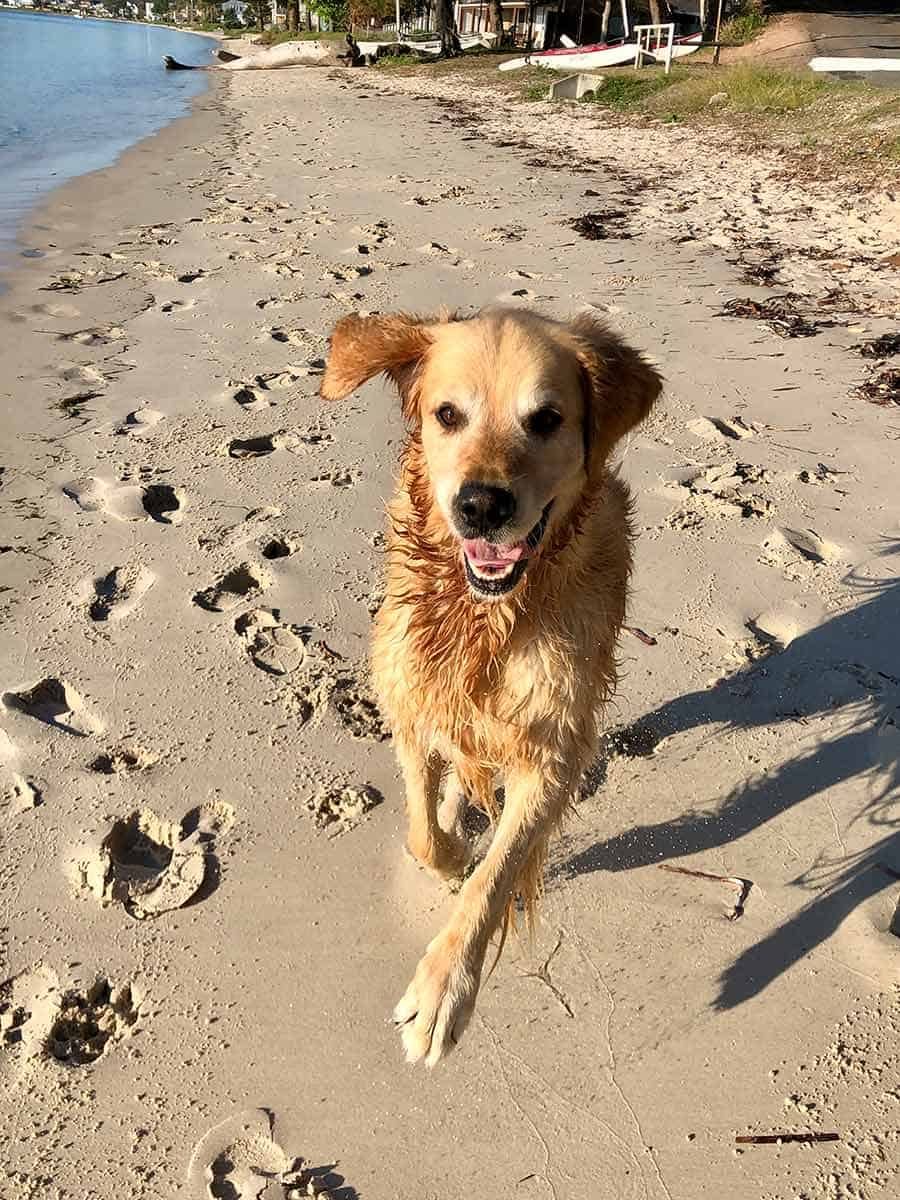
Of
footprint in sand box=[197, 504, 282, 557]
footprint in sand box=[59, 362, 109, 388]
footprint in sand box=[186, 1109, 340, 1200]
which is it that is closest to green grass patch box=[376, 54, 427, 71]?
footprint in sand box=[59, 362, 109, 388]

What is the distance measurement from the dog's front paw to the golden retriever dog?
5 cm

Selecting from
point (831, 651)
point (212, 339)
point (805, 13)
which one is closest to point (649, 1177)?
point (831, 651)

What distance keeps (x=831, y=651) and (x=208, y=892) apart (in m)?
2.43

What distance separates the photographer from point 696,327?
6418 millimetres

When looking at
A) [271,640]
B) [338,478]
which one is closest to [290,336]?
[338,478]

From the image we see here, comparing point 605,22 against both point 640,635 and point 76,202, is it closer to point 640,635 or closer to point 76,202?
point 76,202

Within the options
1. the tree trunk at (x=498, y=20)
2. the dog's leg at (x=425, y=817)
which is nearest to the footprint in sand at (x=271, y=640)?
the dog's leg at (x=425, y=817)

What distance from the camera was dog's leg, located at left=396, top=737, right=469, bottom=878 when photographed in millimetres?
2574

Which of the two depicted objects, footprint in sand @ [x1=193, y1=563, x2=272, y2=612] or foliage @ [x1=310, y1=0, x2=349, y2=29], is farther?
foliage @ [x1=310, y1=0, x2=349, y2=29]

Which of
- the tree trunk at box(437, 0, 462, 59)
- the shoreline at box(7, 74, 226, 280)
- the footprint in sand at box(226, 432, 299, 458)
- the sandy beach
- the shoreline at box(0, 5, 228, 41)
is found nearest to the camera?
the sandy beach

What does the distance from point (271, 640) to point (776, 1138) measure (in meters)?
2.29

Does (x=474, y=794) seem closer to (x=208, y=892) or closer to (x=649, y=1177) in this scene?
(x=208, y=892)

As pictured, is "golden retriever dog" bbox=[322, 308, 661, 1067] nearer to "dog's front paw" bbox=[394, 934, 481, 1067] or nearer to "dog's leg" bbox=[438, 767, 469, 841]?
"dog's front paw" bbox=[394, 934, 481, 1067]

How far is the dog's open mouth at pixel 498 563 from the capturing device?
7.62ft
